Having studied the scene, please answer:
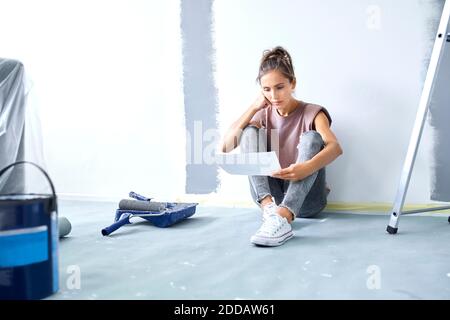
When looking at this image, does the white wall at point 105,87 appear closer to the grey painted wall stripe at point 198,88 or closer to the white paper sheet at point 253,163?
the grey painted wall stripe at point 198,88

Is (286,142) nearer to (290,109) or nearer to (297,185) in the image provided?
(290,109)

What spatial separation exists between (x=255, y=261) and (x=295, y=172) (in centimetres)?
39

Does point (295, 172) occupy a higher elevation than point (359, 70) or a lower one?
lower

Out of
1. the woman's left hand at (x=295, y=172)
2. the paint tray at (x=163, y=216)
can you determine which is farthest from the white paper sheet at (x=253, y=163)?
the paint tray at (x=163, y=216)

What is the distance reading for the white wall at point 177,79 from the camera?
170 centimetres

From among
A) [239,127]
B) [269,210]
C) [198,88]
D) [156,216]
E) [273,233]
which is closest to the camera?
[273,233]

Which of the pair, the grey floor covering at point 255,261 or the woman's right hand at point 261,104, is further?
the woman's right hand at point 261,104

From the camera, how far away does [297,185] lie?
4.64 ft

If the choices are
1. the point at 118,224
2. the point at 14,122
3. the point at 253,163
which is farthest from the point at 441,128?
the point at 14,122

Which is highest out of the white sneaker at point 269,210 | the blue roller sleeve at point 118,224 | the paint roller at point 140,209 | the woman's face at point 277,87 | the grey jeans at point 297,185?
the woman's face at point 277,87

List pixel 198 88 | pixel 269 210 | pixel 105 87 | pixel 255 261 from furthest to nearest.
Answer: pixel 105 87 < pixel 198 88 < pixel 269 210 < pixel 255 261

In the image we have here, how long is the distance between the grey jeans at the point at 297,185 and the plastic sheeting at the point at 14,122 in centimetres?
84
